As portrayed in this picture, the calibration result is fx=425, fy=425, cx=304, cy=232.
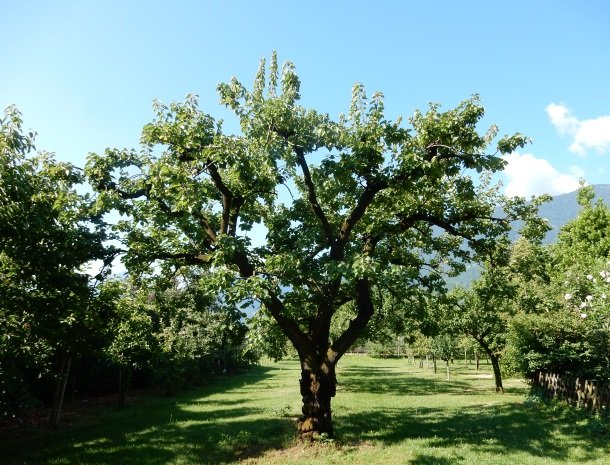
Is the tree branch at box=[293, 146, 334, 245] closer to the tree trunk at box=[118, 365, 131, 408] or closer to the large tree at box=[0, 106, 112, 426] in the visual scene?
the large tree at box=[0, 106, 112, 426]

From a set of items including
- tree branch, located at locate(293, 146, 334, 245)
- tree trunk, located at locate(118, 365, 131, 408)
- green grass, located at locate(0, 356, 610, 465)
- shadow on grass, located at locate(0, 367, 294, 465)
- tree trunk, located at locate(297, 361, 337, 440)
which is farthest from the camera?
tree trunk, located at locate(118, 365, 131, 408)

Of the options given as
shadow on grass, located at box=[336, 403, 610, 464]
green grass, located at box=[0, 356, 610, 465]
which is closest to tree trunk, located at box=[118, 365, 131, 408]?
green grass, located at box=[0, 356, 610, 465]

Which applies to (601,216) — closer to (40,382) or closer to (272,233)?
(272,233)

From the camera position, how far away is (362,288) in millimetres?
14445

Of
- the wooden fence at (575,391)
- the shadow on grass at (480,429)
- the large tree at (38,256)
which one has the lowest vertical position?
the shadow on grass at (480,429)

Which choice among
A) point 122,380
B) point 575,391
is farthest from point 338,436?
point 122,380

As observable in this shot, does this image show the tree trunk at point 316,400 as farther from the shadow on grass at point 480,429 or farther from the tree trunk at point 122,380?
the tree trunk at point 122,380

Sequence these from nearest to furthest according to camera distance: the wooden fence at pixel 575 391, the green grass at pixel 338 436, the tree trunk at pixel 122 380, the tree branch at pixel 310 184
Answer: the green grass at pixel 338 436
the tree branch at pixel 310 184
the wooden fence at pixel 575 391
the tree trunk at pixel 122 380

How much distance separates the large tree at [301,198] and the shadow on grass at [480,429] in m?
3.07

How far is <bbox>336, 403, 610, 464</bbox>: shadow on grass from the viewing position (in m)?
12.6

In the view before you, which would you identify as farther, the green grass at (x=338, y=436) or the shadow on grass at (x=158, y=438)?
the shadow on grass at (x=158, y=438)

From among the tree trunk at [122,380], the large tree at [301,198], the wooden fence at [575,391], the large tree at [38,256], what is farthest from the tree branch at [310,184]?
the tree trunk at [122,380]

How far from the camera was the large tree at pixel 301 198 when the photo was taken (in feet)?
39.8

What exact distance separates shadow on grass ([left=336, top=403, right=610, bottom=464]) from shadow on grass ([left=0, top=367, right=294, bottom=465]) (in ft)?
10.6
